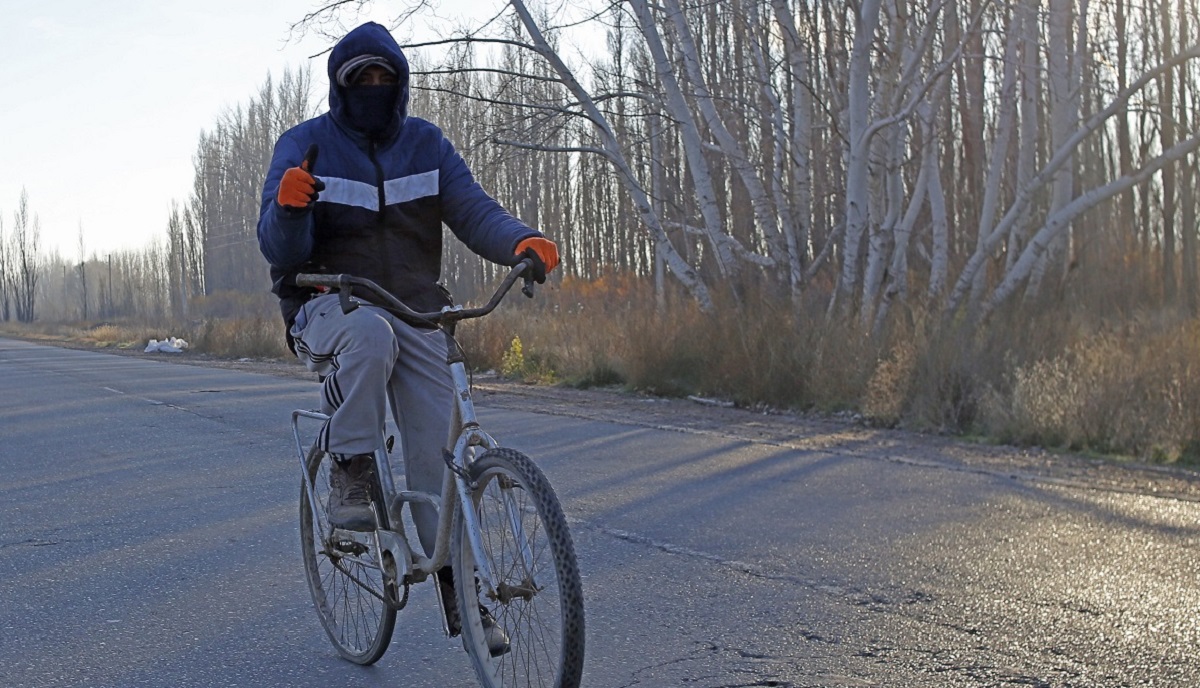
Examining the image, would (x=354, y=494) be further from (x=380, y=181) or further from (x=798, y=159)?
(x=798, y=159)

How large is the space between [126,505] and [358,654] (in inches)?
149

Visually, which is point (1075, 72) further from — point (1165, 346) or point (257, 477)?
point (257, 477)

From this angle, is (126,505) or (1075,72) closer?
(126,505)

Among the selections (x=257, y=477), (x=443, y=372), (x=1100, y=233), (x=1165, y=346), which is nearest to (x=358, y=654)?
(x=443, y=372)

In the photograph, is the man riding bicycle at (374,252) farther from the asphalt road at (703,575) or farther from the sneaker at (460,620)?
the asphalt road at (703,575)

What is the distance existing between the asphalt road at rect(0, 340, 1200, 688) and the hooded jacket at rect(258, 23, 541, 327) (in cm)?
131

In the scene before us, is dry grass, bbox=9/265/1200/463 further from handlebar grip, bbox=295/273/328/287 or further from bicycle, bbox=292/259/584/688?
handlebar grip, bbox=295/273/328/287

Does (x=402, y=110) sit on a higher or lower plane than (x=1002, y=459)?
higher

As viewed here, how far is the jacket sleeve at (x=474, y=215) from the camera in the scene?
3670mm

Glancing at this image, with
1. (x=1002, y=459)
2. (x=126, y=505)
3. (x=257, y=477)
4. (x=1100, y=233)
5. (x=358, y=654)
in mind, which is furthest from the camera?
(x=1100, y=233)

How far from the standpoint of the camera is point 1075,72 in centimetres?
1658

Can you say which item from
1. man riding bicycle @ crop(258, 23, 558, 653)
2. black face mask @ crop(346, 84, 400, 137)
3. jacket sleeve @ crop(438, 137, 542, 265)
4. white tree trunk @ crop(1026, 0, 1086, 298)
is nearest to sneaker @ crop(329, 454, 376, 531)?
man riding bicycle @ crop(258, 23, 558, 653)

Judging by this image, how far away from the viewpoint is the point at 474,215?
3.80 meters

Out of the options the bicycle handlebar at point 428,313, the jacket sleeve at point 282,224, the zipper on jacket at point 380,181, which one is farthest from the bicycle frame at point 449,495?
the zipper on jacket at point 380,181
